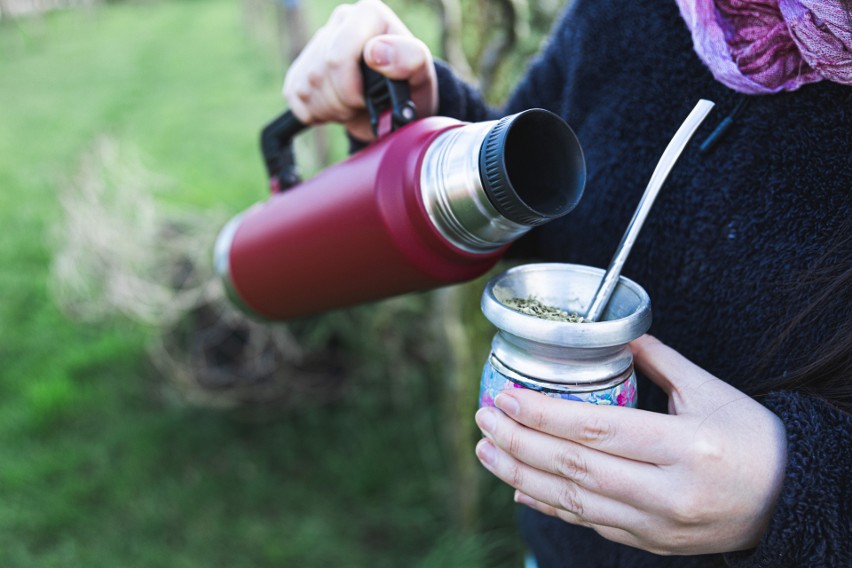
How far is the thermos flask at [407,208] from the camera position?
0.61m

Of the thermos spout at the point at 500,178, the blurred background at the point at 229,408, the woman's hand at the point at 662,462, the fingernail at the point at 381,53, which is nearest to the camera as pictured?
the woman's hand at the point at 662,462

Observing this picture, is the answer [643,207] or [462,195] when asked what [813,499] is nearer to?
[643,207]

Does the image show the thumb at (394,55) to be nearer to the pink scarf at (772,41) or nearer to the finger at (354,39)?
the finger at (354,39)

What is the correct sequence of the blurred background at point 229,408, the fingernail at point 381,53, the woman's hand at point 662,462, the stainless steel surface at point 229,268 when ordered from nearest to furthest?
the woman's hand at point 662,462 < the fingernail at point 381,53 < the stainless steel surface at point 229,268 < the blurred background at point 229,408

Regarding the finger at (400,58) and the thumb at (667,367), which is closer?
the thumb at (667,367)

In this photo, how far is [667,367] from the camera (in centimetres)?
57

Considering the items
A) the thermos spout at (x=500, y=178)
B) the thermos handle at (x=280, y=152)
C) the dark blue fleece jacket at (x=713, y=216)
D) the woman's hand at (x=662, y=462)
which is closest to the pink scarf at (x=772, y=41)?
the dark blue fleece jacket at (x=713, y=216)

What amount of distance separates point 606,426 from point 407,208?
0.95 ft

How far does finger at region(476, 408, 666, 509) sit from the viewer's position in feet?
1.63

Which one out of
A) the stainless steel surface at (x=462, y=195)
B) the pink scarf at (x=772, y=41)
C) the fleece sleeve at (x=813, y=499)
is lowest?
the fleece sleeve at (x=813, y=499)

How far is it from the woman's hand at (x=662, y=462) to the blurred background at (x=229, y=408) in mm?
965

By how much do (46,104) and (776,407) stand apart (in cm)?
626

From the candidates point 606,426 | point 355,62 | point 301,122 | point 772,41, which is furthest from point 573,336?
point 301,122

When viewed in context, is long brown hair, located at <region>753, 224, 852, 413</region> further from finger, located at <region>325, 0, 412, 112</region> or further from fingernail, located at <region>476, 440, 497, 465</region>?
→ finger, located at <region>325, 0, 412, 112</region>
